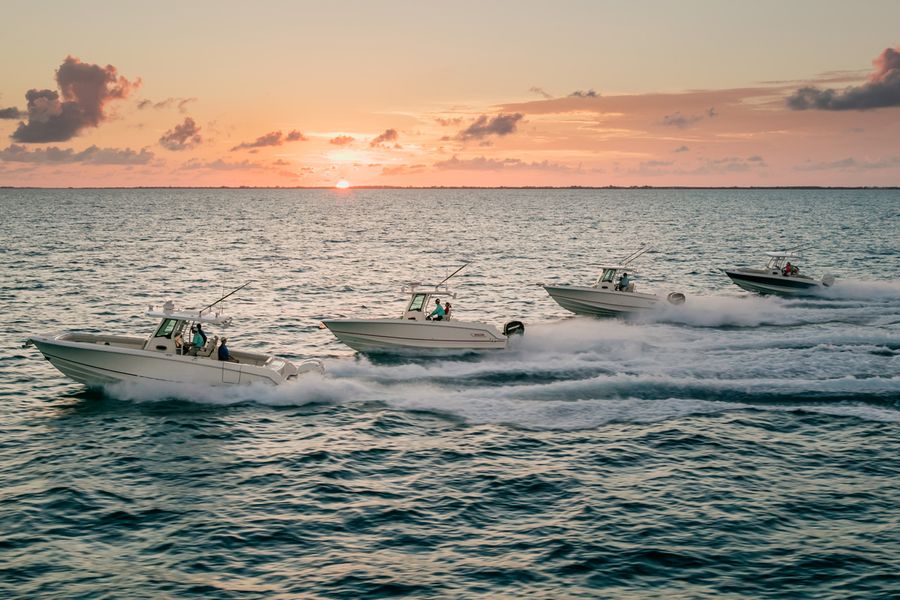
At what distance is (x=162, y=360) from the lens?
2809 centimetres

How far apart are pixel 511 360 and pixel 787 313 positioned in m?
21.2

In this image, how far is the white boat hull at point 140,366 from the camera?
2809cm

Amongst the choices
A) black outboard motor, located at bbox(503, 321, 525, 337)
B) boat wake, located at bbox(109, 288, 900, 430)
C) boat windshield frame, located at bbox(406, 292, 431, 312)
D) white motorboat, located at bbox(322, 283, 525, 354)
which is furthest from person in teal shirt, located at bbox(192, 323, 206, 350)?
black outboard motor, located at bbox(503, 321, 525, 337)

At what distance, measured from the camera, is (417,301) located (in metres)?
36.9

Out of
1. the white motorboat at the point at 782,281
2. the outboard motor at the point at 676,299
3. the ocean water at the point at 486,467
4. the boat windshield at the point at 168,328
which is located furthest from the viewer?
the white motorboat at the point at 782,281

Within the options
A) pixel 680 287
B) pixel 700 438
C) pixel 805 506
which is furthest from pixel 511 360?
pixel 680 287

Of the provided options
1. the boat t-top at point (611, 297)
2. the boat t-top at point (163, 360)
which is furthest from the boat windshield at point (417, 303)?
the boat t-top at point (611, 297)

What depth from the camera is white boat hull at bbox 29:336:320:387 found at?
2809 centimetres

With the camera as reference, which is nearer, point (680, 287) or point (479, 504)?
point (479, 504)

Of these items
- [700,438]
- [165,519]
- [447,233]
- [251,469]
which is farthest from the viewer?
[447,233]

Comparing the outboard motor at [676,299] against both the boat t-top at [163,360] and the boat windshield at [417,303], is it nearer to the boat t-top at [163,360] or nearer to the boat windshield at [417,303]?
the boat windshield at [417,303]

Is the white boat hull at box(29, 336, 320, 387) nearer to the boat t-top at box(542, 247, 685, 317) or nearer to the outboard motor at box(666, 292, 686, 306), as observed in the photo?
the boat t-top at box(542, 247, 685, 317)

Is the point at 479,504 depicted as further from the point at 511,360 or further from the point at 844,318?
the point at 844,318

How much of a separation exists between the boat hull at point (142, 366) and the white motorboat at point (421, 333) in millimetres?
8081
